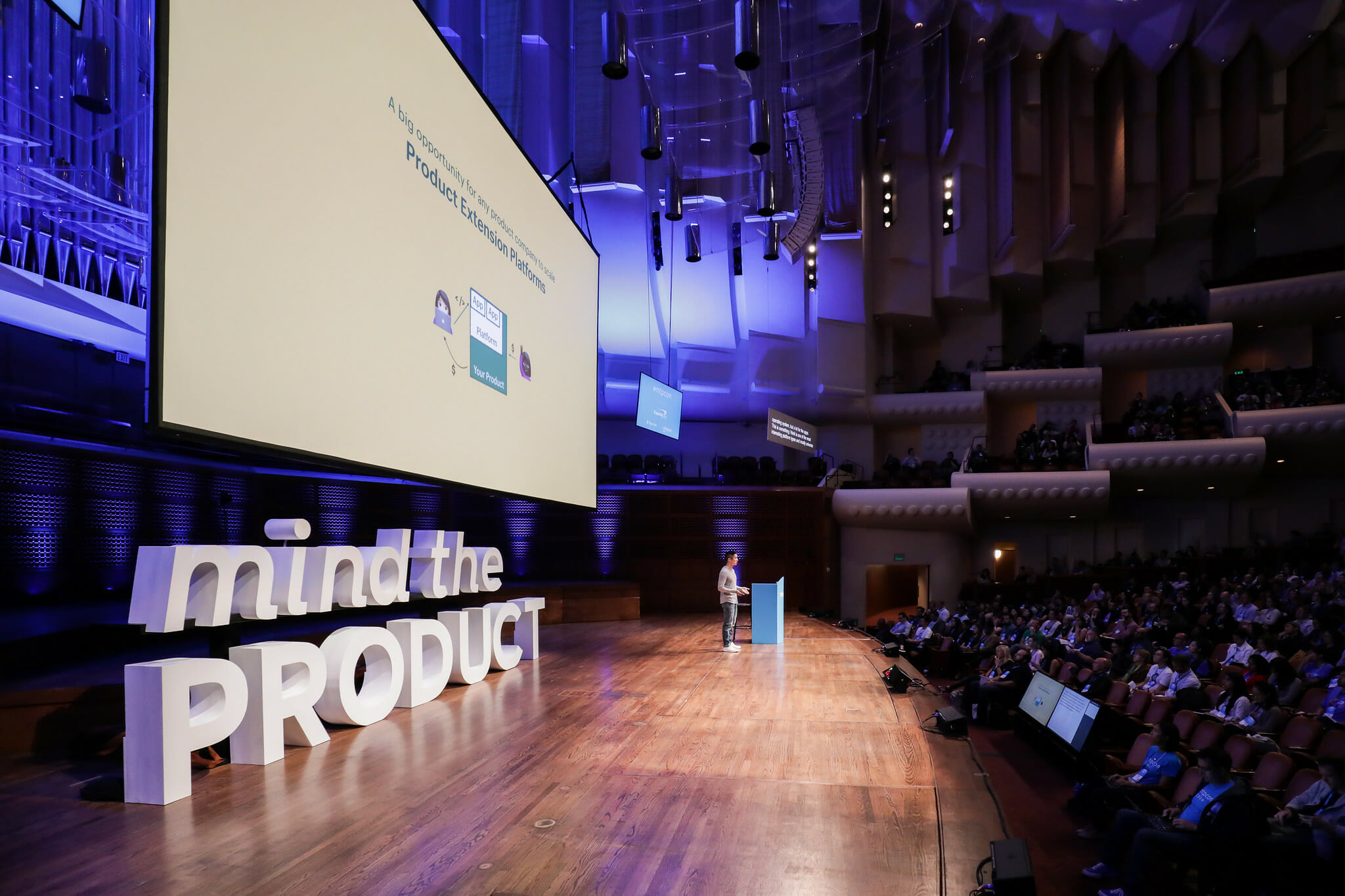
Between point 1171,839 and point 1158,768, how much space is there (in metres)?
1.36

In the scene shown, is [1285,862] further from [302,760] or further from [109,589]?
[109,589]

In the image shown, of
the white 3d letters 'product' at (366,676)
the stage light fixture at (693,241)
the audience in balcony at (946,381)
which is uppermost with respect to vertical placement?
the stage light fixture at (693,241)

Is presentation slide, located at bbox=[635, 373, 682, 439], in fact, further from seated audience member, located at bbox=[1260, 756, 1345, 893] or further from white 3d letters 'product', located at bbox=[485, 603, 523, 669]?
seated audience member, located at bbox=[1260, 756, 1345, 893]

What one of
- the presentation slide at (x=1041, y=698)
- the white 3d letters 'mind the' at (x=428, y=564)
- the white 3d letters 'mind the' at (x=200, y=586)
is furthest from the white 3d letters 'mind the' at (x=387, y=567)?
the presentation slide at (x=1041, y=698)

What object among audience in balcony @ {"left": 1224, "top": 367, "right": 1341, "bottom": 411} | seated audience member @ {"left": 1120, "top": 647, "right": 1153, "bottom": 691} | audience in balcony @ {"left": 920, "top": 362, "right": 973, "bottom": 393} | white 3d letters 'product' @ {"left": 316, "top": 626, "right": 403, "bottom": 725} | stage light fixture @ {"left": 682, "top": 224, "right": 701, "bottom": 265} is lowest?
seated audience member @ {"left": 1120, "top": 647, "right": 1153, "bottom": 691}

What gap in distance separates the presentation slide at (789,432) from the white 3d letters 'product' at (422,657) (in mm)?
8484

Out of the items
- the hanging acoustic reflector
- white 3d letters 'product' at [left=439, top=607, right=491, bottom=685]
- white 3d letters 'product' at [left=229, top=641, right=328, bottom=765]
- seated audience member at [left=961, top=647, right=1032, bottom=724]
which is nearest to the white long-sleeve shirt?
seated audience member at [left=961, top=647, right=1032, bottom=724]

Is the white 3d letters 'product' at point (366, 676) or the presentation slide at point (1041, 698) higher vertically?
the white 3d letters 'product' at point (366, 676)

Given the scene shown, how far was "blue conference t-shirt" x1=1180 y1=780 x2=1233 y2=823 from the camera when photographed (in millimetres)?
3943

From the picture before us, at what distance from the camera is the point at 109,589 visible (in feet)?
23.1

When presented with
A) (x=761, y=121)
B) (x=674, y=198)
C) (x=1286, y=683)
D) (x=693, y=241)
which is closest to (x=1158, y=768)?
(x=1286, y=683)

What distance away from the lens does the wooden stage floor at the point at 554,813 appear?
315cm

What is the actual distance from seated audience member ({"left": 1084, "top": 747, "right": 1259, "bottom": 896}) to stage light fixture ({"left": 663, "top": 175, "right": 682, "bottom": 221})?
939 centimetres

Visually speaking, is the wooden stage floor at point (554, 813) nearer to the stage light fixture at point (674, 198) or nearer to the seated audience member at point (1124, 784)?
the seated audience member at point (1124, 784)
